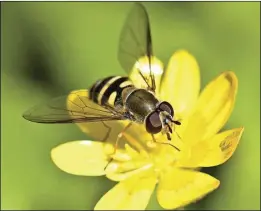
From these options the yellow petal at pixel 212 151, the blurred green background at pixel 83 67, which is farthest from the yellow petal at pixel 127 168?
the blurred green background at pixel 83 67

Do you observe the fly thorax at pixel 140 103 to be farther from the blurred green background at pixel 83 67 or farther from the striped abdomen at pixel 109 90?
the blurred green background at pixel 83 67

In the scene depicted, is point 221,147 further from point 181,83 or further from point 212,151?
point 181,83

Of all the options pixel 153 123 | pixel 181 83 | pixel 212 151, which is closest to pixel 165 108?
pixel 153 123

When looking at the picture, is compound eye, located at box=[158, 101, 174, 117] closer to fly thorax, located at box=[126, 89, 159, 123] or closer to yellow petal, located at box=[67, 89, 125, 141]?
fly thorax, located at box=[126, 89, 159, 123]

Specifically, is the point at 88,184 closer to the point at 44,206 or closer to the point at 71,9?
the point at 44,206

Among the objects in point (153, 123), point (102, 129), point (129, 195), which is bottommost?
point (129, 195)

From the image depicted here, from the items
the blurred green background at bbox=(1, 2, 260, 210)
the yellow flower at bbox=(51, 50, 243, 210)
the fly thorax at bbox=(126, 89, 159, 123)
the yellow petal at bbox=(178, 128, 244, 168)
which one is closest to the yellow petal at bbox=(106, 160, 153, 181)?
the yellow flower at bbox=(51, 50, 243, 210)
